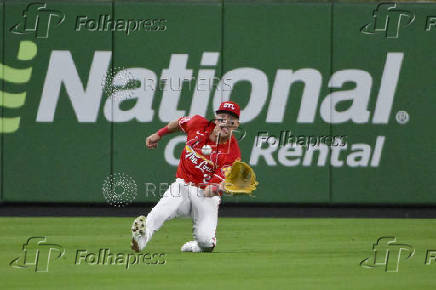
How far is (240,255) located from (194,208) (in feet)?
2.54

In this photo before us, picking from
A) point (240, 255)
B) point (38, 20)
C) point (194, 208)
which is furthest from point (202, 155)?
point (38, 20)

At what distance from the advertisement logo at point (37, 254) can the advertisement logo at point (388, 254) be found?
10.1 feet

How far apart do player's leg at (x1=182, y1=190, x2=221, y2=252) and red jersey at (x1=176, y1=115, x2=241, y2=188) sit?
7.5 inches

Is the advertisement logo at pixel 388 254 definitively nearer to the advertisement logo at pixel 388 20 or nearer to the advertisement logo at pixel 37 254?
the advertisement logo at pixel 37 254

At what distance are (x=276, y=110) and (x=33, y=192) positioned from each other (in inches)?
168

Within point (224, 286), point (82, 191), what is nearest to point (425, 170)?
point (82, 191)

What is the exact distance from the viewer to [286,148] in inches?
659

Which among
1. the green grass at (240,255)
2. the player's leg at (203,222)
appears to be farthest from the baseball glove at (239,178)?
the green grass at (240,255)

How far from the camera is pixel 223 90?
16.6 meters
